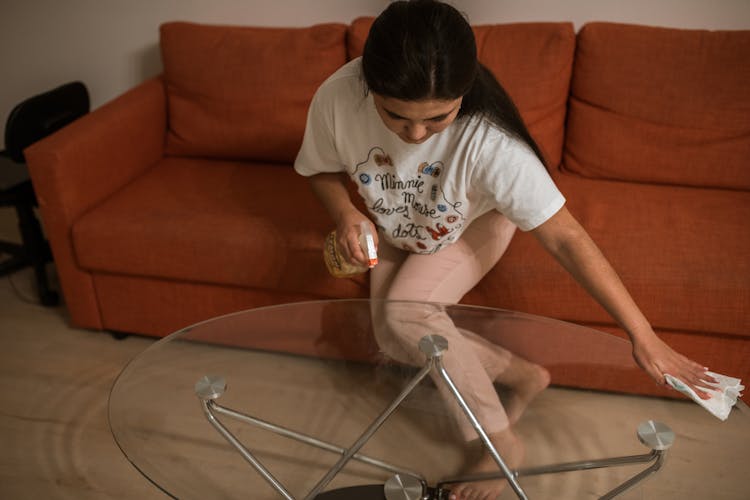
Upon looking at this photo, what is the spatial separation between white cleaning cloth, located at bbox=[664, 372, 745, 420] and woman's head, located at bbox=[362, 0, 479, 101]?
1.91 feet

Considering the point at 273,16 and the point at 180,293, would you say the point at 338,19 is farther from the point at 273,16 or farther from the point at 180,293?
the point at 180,293

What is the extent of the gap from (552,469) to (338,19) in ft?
5.10

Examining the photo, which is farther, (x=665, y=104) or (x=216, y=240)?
(x=665, y=104)

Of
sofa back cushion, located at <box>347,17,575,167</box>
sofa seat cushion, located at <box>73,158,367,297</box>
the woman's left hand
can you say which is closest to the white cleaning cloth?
the woman's left hand

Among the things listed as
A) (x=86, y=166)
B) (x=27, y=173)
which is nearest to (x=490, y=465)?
(x=86, y=166)

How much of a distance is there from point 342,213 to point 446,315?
301mm

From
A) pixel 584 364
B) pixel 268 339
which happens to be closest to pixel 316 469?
pixel 268 339

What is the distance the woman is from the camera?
968 mm

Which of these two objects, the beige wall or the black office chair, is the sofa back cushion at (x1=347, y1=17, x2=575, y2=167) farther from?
the black office chair

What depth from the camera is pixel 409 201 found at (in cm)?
132

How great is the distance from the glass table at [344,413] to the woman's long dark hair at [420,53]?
1.46 ft

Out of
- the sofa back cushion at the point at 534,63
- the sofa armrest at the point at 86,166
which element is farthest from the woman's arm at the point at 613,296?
the sofa armrest at the point at 86,166

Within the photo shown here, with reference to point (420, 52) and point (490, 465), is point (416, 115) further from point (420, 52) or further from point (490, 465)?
point (490, 465)

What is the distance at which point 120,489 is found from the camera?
137 cm
